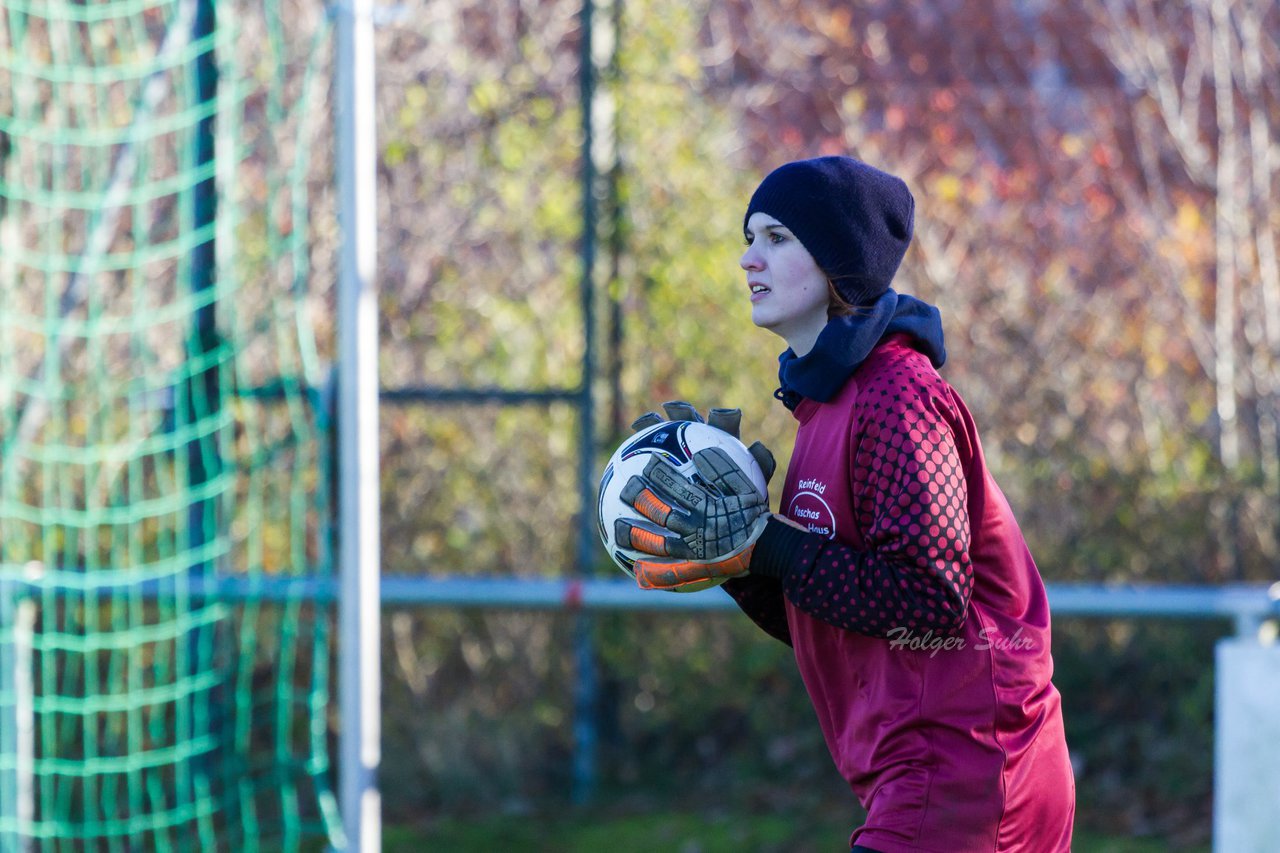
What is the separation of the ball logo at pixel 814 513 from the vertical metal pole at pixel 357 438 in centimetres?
202

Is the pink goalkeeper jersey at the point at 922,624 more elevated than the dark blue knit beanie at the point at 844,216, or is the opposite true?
the dark blue knit beanie at the point at 844,216

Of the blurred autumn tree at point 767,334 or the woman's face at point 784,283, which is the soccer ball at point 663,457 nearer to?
the woman's face at point 784,283

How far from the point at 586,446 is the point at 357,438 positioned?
1246 millimetres

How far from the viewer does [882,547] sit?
7.61ft

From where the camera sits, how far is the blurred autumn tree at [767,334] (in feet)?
17.4

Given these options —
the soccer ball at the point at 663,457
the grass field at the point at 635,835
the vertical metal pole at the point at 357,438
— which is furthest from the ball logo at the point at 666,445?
the grass field at the point at 635,835

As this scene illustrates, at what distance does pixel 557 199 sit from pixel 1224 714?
3198 millimetres

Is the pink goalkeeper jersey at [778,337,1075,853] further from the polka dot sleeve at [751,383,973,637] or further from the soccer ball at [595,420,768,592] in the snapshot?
the soccer ball at [595,420,768,592]

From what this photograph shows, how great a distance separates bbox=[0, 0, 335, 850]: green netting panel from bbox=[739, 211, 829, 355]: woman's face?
268 centimetres

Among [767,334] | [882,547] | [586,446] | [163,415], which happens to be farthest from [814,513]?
[163,415]

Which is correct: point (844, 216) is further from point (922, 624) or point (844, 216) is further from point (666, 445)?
point (922, 624)

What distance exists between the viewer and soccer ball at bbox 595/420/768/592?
2539mm

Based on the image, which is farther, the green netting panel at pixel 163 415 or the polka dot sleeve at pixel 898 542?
the green netting panel at pixel 163 415

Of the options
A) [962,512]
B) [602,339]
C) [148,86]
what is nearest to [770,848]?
[602,339]
